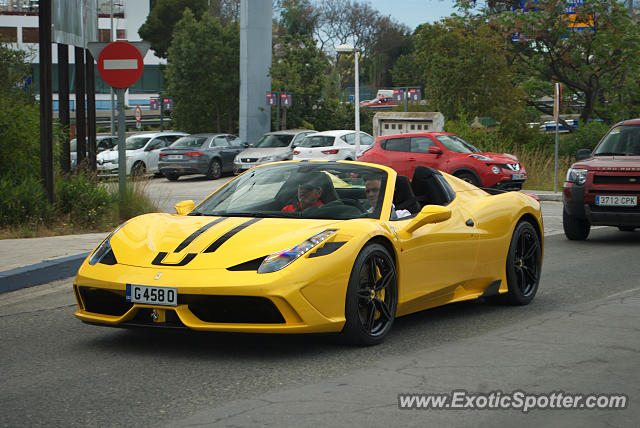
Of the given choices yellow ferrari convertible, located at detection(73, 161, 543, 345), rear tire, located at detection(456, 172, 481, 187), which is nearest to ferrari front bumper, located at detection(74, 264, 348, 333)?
yellow ferrari convertible, located at detection(73, 161, 543, 345)

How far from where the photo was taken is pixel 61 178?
1477cm

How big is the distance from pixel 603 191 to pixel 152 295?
8.96m

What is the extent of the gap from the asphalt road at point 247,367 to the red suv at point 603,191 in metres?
5.53

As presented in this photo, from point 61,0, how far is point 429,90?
1887 centimetres

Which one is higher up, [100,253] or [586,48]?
[586,48]

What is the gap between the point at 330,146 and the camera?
3316 cm

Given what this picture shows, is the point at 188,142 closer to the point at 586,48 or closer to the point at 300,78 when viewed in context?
the point at 300,78

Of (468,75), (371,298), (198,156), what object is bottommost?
(198,156)

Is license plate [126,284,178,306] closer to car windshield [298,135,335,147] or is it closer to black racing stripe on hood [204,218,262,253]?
black racing stripe on hood [204,218,262,253]

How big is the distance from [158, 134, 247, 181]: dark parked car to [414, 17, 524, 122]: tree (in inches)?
290

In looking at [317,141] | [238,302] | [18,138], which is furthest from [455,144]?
[238,302]

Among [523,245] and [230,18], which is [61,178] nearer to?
[523,245]

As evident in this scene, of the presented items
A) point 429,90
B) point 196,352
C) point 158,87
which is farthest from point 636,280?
point 158,87

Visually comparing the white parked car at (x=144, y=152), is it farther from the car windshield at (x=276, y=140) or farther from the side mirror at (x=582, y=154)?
the side mirror at (x=582, y=154)
